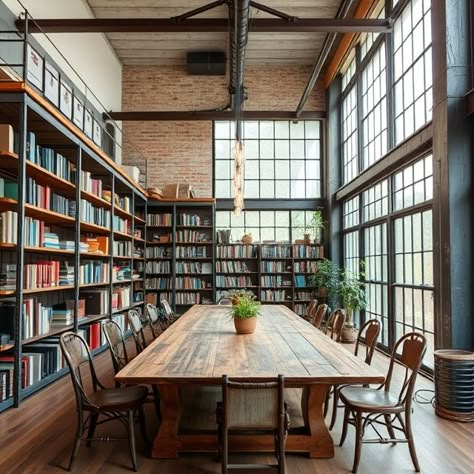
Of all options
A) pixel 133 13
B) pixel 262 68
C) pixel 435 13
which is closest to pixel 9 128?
pixel 435 13

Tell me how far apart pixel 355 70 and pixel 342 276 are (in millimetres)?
3907

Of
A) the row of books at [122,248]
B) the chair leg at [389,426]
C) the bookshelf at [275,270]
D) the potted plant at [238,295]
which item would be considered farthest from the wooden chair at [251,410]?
the bookshelf at [275,270]

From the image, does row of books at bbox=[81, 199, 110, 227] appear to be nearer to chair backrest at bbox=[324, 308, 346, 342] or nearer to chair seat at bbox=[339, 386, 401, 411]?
chair backrest at bbox=[324, 308, 346, 342]

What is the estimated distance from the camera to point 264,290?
30.2 feet

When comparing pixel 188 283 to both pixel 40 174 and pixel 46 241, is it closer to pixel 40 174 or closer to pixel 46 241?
pixel 46 241

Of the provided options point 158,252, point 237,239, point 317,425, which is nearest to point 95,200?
point 158,252

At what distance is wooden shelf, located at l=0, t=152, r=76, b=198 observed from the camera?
4.11 metres

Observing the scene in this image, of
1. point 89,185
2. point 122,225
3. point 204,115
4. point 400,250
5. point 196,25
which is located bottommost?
point 400,250

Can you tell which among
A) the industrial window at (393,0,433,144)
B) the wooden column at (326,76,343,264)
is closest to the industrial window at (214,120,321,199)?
the wooden column at (326,76,343,264)

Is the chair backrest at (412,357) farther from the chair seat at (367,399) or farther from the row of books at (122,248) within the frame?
the row of books at (122,248)

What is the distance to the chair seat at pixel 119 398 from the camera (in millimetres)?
2812

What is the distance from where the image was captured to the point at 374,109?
23.3 ft

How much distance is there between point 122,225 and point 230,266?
2.56 m

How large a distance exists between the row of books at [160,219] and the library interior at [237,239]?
0.03 meters
